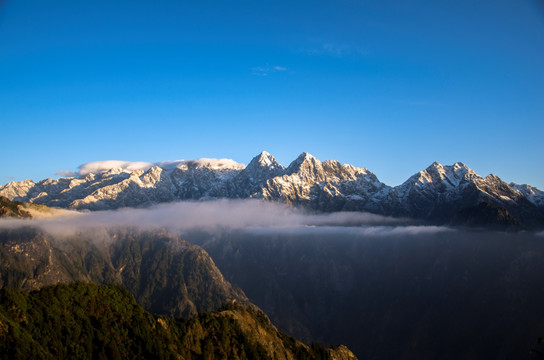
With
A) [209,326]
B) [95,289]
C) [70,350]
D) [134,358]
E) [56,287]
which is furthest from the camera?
[209,326]

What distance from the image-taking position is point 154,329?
6698 inches

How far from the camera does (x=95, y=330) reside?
497 ft

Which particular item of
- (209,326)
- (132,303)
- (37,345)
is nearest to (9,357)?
(37,345)

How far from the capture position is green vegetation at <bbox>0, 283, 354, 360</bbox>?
135 meters

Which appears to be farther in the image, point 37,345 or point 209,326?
point 209,326

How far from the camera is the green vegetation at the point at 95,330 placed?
135000mm

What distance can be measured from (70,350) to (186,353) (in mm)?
47068

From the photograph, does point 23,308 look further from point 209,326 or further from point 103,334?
point 209,326

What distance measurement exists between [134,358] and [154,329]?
20.4 meters

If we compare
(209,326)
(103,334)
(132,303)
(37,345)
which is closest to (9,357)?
(37,345)

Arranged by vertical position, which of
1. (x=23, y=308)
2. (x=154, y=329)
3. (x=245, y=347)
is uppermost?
(x=23, y=308)

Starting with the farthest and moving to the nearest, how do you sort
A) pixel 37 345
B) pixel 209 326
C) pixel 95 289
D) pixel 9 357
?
pixel 209 326, pixel 95 289, pixel 37 345, pixel 9 357

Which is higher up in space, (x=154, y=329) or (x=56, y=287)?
(x=56, y=287)

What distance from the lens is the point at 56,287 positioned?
165750 millimetres
